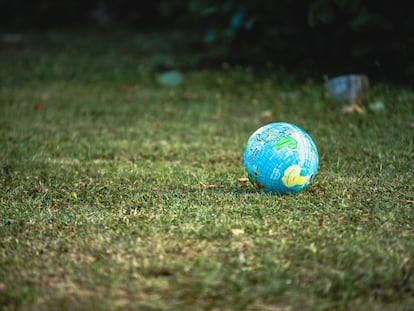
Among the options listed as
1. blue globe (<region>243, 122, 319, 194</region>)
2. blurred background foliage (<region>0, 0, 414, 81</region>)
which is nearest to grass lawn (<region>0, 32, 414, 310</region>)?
blue globe (<region>243, 122, 319, 194</region>)

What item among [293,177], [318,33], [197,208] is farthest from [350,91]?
[197,208]

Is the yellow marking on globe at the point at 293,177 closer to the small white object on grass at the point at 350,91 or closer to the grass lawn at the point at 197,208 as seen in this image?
the grass lawn at the point at 197,208

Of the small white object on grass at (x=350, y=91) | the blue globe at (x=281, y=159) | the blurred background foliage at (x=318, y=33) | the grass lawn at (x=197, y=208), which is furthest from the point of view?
the blurred background foliage at (x=318, y=33)

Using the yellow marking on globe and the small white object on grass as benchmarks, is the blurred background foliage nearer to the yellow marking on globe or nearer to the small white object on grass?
the small white object on grass

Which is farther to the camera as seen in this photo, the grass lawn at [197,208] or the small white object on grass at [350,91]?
the small white object on grass at [350,91]

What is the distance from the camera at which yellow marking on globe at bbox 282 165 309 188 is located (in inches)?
140

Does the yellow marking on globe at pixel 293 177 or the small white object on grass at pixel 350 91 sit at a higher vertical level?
the small white object on grass at pixel 350 91

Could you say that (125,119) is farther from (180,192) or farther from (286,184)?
(286,184)

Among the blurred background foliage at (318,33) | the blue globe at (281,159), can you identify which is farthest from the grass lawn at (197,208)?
the blurred background foliage at (318,33)

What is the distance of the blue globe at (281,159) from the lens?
354 cm

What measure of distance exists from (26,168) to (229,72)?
4605 mm

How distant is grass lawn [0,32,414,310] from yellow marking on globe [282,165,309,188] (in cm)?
10

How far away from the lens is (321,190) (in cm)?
383

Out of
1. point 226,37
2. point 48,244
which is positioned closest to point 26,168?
point 48,244
